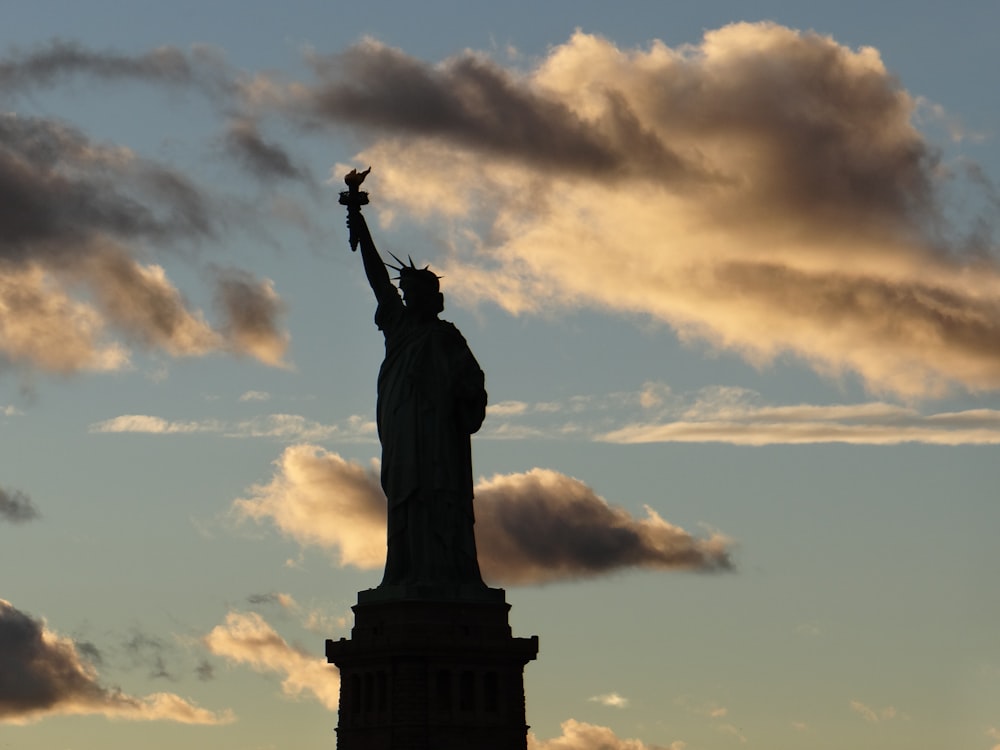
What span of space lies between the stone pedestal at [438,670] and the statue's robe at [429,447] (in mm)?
839

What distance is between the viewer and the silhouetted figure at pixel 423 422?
78562mm

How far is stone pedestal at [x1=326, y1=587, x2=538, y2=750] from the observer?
3039 inches

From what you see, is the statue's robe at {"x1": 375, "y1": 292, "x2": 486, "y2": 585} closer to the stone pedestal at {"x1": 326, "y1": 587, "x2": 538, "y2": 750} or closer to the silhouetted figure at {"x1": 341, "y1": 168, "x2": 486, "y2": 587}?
the silhouetted figure at {"x1": 341, "y1": 168, "x2": 486, "y2": 587}

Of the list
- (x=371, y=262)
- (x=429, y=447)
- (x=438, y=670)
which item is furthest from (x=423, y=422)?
(x=438, y=670)

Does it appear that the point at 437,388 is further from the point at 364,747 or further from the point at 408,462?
the point at 364,747

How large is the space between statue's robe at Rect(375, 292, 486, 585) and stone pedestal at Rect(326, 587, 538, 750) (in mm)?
839

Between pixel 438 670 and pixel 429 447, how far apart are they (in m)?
5.89

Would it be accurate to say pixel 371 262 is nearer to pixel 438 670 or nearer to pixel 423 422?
pixel 423 422

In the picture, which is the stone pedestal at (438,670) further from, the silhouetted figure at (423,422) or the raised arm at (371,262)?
the raised arm at (371,262)

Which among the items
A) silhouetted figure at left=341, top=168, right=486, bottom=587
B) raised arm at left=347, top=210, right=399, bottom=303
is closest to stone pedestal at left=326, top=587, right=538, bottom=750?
silhouetted figure at left=341, top=168, right=486, bottom=587

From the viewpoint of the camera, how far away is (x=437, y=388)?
7969cm

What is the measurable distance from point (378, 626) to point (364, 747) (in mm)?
3205

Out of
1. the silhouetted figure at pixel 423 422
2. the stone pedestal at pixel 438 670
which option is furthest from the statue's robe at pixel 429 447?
the stone pedestal at pixel 438 670

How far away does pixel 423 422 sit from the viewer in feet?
260
